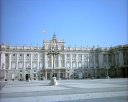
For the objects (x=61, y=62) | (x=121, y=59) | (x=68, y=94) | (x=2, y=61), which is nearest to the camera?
(x=68, y=94)

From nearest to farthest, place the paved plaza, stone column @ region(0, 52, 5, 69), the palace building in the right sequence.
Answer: the paved plaza, stone column @ region(0, 52, 5, 69), the palace building

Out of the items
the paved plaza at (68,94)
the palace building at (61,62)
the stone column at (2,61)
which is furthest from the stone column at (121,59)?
the paved plaza at (68,94)

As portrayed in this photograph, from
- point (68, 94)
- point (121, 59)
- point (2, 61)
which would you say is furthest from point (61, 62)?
point (68, 94)

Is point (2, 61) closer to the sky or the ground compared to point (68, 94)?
closer to the sky

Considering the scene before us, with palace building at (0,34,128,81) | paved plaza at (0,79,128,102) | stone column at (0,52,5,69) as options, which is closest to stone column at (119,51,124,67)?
palace building at (0,34,128,81)

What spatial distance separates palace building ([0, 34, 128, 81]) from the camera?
271ft

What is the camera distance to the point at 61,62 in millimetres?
89250

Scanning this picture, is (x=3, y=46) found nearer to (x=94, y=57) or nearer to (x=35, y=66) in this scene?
(x=35, y=66)

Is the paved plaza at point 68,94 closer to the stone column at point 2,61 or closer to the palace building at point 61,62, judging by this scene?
the palace building at point 61,62

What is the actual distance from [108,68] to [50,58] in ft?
76.0

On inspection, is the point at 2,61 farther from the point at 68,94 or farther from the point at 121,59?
the point at 68,94

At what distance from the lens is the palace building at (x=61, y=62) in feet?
271

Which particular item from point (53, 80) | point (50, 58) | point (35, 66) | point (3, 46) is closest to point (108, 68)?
point (50, 58)

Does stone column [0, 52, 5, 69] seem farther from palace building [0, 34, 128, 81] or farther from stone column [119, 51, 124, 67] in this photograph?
stone column [119, 51, 124, 67]
